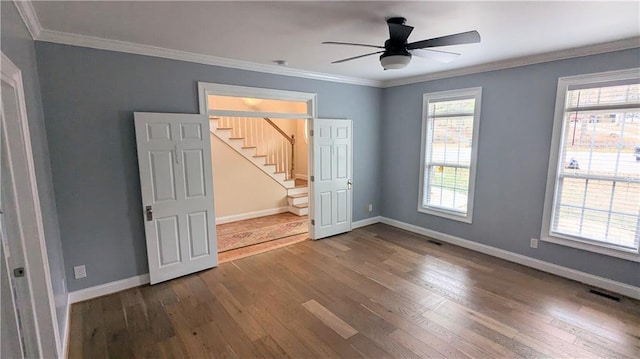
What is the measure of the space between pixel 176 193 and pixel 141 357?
168 cm

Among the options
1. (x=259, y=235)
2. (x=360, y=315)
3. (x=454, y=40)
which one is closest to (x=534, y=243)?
(x=360, y=315)

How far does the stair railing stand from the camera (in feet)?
20.5

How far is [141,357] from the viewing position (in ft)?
7.50

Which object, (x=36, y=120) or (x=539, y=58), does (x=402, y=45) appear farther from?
(x=36, y=120)

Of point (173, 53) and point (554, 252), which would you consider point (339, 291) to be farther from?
point (173, 53)

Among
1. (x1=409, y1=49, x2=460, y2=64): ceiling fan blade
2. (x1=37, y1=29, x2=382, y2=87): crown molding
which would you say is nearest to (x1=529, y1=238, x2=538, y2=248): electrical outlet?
(x1=409, y1=49, x2=460, y2=64): ceiling fan blade

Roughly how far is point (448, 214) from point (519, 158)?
1.30 m

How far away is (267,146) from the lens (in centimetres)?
679

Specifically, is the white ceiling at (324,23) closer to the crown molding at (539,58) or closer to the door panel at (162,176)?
the crown molding at (539,58)

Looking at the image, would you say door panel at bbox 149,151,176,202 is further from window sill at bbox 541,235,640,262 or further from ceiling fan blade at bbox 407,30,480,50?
window sill at bbox 541,235,640,262

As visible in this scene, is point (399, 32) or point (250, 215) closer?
point (399, 32)

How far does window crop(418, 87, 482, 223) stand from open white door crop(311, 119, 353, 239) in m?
1.25

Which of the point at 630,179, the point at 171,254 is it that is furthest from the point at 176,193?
the point at 630,179

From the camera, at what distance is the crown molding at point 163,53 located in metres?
2.72
